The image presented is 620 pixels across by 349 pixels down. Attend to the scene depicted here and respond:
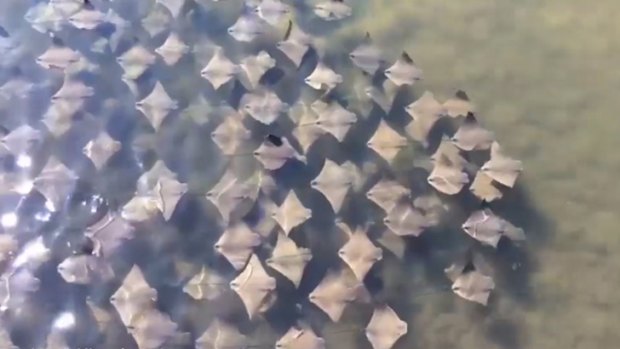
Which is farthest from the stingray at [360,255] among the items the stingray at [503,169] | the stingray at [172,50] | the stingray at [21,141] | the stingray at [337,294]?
the stingray at [21,141]

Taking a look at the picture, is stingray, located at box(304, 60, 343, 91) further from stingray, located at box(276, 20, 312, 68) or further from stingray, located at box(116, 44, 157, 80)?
stingray, located at box(116, 44, 157, 80)

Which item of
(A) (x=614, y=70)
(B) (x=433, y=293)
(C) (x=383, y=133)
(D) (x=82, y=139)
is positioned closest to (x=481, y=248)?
(B) (x=433, y=293)

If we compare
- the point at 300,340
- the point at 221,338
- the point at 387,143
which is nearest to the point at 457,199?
the point at 387,143

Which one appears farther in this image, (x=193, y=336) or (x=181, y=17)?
(x=181, y=17)

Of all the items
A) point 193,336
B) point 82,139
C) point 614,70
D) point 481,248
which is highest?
point 614,70

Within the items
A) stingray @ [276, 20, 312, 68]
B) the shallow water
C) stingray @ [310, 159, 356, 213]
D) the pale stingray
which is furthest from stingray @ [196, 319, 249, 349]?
stingray @ [276, 20, 312, 68]

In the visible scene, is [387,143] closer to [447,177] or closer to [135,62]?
[447,177]

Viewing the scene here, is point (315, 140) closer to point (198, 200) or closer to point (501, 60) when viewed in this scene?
point (198, 200)
